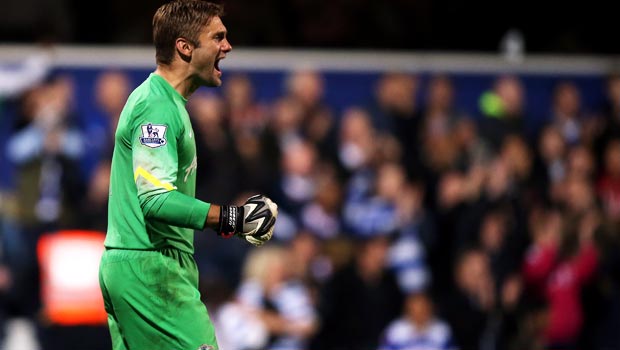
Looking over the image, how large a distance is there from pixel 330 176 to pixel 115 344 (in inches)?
244

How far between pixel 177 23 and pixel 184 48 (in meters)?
0.11

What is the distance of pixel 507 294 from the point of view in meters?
10.8

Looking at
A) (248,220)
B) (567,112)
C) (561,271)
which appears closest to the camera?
(248,220)

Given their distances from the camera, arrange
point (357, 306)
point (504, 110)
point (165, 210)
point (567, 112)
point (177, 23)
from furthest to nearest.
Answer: point (567, 112) < point (504, 110) < point (357, 306) < point (177, 23) < point (165, 210)

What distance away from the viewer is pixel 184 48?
4.44 m

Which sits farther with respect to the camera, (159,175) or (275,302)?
(275,302)

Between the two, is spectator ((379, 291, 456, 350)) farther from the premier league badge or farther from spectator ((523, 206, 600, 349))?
the premier league badge

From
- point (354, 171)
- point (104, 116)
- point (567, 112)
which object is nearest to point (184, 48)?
point (104, 116)

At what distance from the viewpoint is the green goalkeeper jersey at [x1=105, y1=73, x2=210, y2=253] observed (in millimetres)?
4145

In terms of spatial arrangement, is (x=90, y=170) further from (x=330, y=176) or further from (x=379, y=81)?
(x=379, y=81)

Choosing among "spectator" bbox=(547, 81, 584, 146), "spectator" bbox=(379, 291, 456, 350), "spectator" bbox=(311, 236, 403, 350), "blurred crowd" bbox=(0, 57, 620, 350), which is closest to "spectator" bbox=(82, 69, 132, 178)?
"blurred crowd" bbox=(0, 57, 620, 350)

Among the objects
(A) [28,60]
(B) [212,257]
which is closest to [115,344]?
(B) [212,257]

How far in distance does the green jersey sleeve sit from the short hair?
1.09 feet

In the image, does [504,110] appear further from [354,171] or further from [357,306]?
[357,306]
